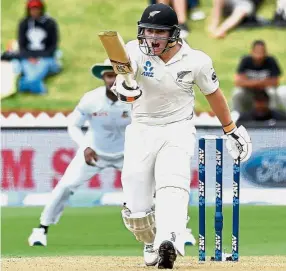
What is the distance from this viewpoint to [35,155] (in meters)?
14.0

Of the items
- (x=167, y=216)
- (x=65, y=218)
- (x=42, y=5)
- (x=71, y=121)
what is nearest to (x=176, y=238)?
(x=167, y=216)

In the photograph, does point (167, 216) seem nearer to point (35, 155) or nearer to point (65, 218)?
point (65, 218)

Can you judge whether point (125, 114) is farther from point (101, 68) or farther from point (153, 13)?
point (153, 13)

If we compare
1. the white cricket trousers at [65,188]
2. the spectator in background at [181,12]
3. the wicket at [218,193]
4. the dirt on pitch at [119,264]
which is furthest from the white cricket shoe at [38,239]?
the spectator in background at [181,12]

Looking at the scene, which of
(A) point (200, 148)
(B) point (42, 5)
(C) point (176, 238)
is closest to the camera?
(C) point (176, 238)

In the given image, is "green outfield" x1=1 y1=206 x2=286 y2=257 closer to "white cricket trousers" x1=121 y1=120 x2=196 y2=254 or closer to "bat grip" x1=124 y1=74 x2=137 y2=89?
"white cricket trousers" x1=121 y1=120 x2=196 y2=254

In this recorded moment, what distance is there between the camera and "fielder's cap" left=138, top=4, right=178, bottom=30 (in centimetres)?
727

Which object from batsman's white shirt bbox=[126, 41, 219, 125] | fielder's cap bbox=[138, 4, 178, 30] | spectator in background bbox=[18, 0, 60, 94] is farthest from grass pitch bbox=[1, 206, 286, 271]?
spectator in background bbox=[18, 0, 60, 94]

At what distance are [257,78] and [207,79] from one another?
8199 millimetres

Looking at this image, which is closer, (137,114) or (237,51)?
(137,114)

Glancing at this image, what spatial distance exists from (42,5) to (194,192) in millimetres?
4414

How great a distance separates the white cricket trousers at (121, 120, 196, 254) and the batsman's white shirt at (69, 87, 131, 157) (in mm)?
3337

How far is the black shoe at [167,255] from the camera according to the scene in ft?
23.5

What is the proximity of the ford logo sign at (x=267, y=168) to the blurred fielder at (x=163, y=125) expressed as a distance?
247 inches
